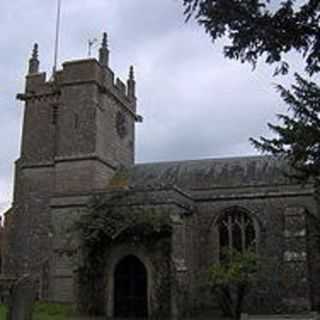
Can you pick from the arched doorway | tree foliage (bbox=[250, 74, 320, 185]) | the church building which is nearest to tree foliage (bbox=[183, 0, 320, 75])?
tree foliage (bbox=[250, 74, 320, 185])

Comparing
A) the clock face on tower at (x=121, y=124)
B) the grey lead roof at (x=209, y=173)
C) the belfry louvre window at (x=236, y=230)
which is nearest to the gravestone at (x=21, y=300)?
the belfry louvre window at (x=236, y=230)

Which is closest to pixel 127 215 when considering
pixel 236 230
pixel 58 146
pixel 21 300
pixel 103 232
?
pixel 103 232

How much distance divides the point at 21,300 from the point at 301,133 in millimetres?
6783

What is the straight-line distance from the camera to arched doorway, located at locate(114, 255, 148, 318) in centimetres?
2306

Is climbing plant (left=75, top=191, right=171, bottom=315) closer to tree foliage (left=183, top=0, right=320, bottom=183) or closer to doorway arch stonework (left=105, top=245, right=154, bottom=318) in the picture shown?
doorway arch stonework (left=105, top=245, right=154, bottom=318)

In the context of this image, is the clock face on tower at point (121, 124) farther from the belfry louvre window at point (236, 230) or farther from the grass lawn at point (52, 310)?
the grass lawn at point (52, 310)

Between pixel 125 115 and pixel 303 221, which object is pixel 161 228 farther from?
pixel 125 115

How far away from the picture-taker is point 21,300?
41.9 ft

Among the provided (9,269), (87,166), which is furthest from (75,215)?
(9,269)

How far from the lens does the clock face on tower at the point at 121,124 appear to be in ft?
108

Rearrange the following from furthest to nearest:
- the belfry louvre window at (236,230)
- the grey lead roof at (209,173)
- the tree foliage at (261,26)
Result: the grey lead roof at (209,173) → the belfry louvre window at (236,230) → the tree foliage at (261,26)

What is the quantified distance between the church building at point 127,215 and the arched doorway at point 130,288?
4cm

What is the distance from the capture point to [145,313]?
2289 cm

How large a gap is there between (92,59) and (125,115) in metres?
4.61
